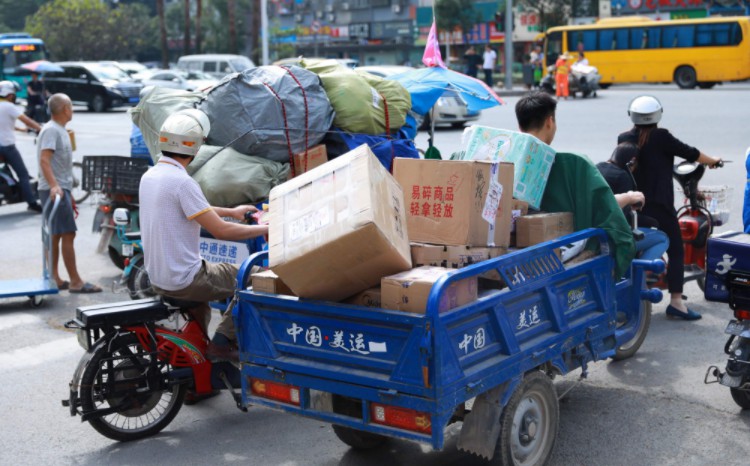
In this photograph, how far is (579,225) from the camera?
5227mm

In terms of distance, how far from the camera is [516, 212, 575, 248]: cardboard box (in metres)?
4.83

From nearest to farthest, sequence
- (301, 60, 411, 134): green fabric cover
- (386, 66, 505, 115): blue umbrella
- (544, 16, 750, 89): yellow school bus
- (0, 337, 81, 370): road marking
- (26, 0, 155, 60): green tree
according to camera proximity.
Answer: (0, 337, 81, 370): road marking → (301, 60, 411, 134): green fabric cover → (386, 66, 505, 115): blue umbrella → (544, 16, 750, 89): yellow school bus → (26, 0, 155, 60): green tree

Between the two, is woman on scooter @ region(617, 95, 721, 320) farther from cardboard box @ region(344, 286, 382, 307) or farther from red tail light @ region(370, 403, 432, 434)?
red tail light @ region(370, 403, 432, 434)

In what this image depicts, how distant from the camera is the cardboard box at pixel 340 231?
3.84 m

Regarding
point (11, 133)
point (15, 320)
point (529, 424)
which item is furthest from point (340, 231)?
point (11, 133)

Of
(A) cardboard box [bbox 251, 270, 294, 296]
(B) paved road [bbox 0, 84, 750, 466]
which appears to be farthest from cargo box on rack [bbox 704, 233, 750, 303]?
(A) cardboard box [bbox 251, 270, 294, 296]

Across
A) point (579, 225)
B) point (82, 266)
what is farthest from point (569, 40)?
point (579, 225)

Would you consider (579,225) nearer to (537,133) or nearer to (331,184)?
(537,133)

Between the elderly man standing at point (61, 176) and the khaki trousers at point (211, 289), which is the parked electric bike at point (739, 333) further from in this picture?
the elderly man standing at point (61, 176)

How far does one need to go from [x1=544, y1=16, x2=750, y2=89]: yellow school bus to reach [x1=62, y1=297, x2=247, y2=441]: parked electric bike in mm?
31360

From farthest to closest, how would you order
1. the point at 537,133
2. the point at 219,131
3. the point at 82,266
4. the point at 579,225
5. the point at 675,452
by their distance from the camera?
the point at 82,266 → the point at 219,131 → the point at 537,133 → the point at 579,225 → the point at 675,452

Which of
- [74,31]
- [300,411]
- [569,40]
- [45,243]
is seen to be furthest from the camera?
[74,31]

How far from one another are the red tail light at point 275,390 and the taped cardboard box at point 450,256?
33.8 inches

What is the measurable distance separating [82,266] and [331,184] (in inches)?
255
